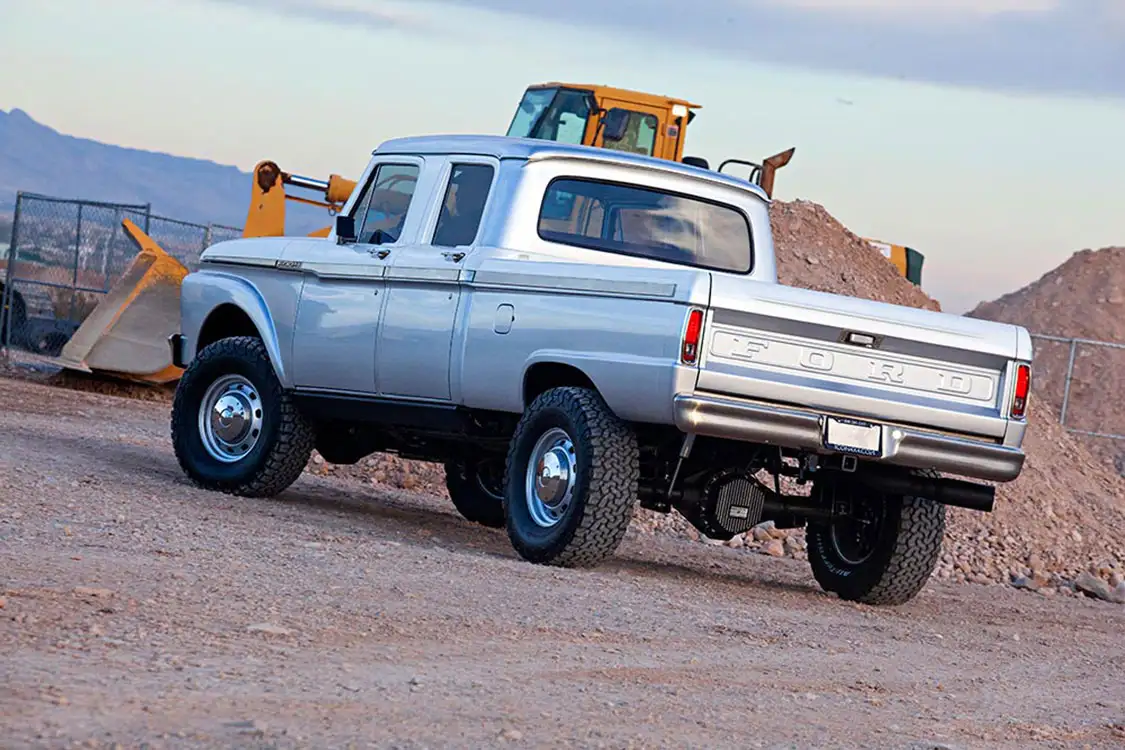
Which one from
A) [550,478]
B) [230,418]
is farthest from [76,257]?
[550,478]

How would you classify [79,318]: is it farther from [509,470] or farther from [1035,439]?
[509,470]

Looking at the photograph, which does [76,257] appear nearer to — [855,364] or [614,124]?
[614,124]

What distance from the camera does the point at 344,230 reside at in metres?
11.3

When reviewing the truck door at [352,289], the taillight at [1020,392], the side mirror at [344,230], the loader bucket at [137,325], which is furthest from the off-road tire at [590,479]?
the loader bucket at [137,325]

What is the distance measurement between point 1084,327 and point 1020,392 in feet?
108

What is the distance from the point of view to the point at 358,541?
987 cm

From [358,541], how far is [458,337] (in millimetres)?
1210

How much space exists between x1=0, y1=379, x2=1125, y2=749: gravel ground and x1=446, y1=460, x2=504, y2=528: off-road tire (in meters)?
0.87

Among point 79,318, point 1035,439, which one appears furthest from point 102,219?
point 1035,439

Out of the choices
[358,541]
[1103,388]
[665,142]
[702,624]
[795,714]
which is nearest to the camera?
[795,714]

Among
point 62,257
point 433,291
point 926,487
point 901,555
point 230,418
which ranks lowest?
point 901,555

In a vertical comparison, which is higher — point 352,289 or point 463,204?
point 463,204

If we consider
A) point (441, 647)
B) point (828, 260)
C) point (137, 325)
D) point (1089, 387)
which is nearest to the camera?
point (441, 647)

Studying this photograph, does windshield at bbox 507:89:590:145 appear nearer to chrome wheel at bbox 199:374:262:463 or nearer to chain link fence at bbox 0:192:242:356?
chain link fence at bbox 0:192:242:356
